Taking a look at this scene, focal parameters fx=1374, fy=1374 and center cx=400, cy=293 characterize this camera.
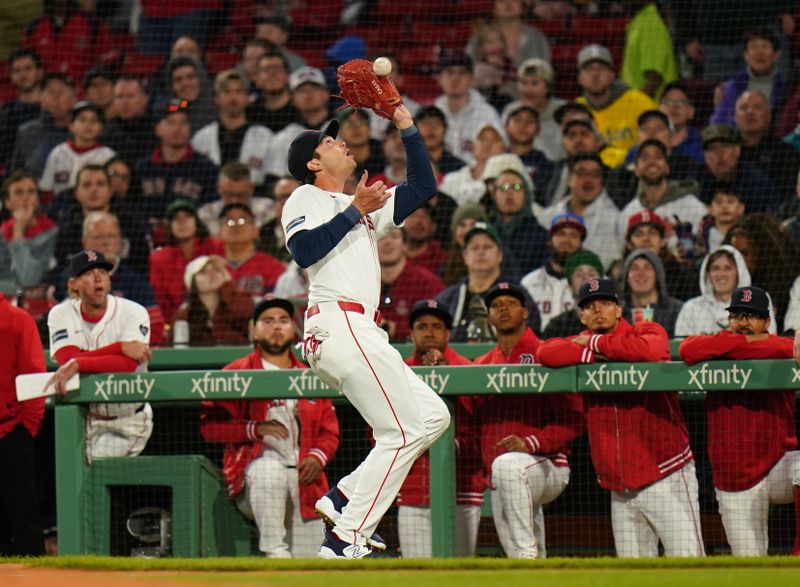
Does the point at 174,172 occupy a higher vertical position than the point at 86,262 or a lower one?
higher

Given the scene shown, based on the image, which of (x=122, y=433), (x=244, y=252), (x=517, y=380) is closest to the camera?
(x=517, y=380)

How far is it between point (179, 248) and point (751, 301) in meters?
4.86

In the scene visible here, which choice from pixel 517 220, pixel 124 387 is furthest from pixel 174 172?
pixel 124 387

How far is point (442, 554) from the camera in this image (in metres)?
6.71

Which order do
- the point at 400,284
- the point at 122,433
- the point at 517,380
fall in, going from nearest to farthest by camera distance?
the point at 517,380
the point at 122,433
the point at 400,284

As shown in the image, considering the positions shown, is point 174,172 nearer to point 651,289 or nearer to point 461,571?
point 651,289

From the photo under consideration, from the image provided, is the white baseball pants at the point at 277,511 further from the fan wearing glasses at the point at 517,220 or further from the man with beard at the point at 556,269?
the fan wearing glasses at the point at 517,220

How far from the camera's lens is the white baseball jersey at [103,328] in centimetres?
744

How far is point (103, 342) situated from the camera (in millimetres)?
7547

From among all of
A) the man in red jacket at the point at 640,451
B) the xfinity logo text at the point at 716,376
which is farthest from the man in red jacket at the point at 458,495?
the xfinity logo text at the point at 716,376

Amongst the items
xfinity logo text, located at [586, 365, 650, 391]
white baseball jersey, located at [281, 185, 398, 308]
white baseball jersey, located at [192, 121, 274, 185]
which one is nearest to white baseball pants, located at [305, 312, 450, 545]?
white baseball jersey, located at [281, 185, 398, 308]

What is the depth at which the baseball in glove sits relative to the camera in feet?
18.7

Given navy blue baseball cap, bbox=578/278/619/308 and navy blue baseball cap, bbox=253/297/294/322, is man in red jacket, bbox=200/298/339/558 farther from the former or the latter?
navy blue baseball cap, bbox=578/278/619/308

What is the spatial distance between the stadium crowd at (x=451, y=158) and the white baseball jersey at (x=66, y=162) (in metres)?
0.02
